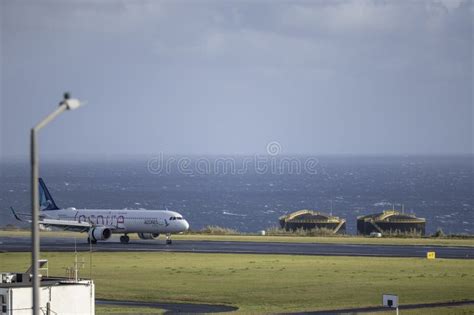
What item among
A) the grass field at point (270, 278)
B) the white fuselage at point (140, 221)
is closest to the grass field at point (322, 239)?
the white fuselage at point (140, 221)

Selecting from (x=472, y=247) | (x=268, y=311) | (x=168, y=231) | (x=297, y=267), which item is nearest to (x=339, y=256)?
(x=297, y=267)

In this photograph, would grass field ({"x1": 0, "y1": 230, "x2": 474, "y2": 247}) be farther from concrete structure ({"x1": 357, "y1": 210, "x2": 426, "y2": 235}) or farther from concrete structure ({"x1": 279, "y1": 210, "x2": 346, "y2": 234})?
concrete structure ({"x1": 357, "y1": 210, "x2": 426, "y2": 235})

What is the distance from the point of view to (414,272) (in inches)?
3115

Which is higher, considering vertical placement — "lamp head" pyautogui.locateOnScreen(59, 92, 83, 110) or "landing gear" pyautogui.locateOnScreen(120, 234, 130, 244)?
"lamp head" pyautogui.locateOnScreen(59, 92, 83, 110)

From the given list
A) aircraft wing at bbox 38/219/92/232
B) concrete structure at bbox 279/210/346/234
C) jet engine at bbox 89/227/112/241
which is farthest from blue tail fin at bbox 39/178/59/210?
concrete structure at bbox 279/210/346/234

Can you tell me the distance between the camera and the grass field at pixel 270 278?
65.6 m

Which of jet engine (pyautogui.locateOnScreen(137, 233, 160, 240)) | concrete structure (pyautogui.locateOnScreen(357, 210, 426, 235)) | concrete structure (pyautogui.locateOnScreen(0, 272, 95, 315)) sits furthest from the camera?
concrete structure (pyautogui.locateOnScreen(357, 210, 426, 235))

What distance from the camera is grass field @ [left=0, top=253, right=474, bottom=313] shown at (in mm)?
65625

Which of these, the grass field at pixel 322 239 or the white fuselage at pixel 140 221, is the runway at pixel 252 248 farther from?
the grass field at pixel 322 239

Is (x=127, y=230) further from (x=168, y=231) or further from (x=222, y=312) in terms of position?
(x=222, y=312)

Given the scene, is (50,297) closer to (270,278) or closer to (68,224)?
(270,278)

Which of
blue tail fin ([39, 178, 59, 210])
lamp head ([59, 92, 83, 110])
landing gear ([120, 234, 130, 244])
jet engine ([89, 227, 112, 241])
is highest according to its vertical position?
lamp head ([59, 92, 83, 110])

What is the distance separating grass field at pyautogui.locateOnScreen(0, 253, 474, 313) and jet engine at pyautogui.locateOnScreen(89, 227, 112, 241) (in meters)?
15.1

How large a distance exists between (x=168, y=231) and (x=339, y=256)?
2449 centimetres
